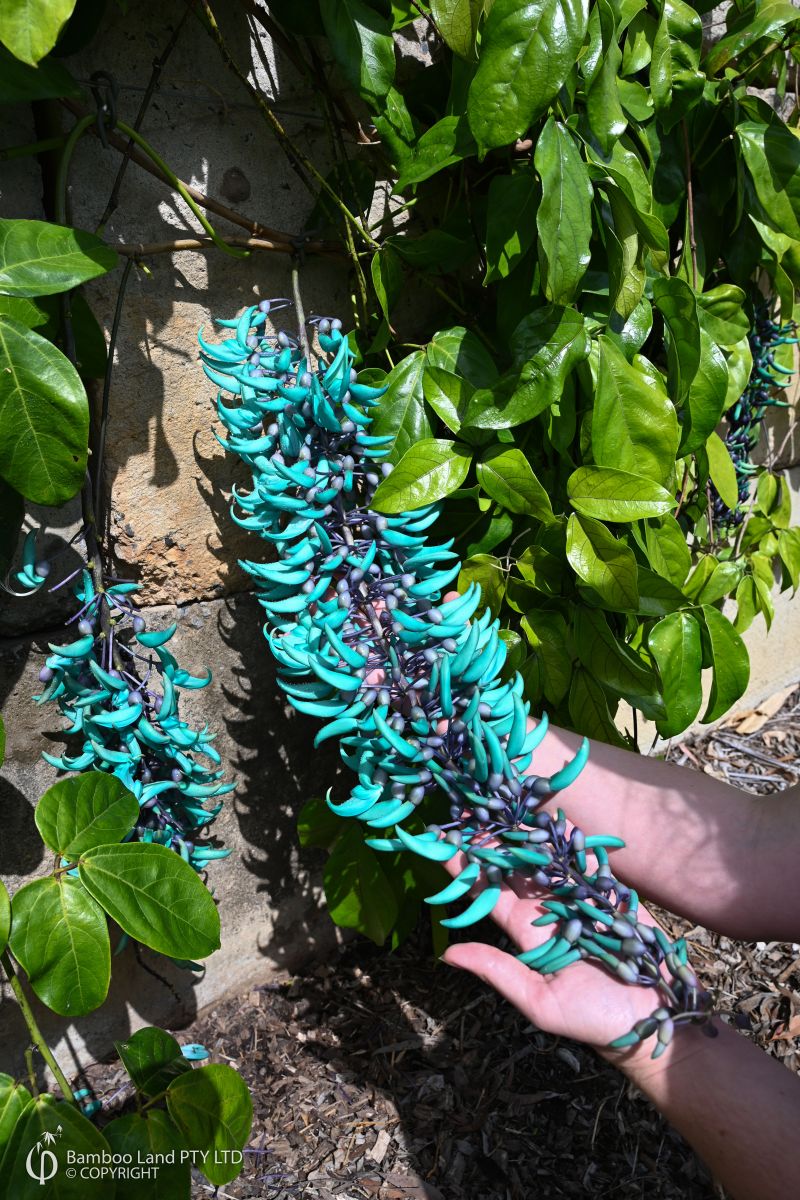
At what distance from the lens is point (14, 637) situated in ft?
3.27

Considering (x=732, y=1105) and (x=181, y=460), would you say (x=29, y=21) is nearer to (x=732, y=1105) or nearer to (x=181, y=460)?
(x=181, y=460)

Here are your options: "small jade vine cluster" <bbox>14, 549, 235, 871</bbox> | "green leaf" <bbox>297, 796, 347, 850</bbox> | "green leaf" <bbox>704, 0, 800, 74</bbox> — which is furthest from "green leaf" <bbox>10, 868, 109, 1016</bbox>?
"green leaf" <bbox>704, 0, 800, 74</bbox>

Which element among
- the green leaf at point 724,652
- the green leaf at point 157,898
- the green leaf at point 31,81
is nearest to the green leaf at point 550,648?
the green leaf at point 724,652

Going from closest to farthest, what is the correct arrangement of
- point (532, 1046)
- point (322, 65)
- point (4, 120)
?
1. point (4, 120)
2. point (322, 65)
3. point (532, 1046)

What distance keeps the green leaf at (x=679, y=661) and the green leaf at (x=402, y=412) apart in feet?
1.42

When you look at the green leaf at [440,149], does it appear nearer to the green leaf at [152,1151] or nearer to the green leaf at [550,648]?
the green leaf at [550,648]

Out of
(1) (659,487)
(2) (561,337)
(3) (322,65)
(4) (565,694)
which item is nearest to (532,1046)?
(4) (565,694)

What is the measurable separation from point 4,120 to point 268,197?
30 centimetres

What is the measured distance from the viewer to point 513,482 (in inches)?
35.7

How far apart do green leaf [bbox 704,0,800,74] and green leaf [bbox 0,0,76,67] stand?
89cm

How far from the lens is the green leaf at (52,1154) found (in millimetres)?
735

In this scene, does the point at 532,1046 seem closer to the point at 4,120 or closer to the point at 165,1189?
the point at 165,1189

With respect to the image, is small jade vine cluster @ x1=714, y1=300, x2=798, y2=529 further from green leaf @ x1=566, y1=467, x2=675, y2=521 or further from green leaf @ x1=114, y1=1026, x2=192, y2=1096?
green leaf @ x1=114, y1=1026, x2=192, y2=1096

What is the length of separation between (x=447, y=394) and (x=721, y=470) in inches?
21.7
